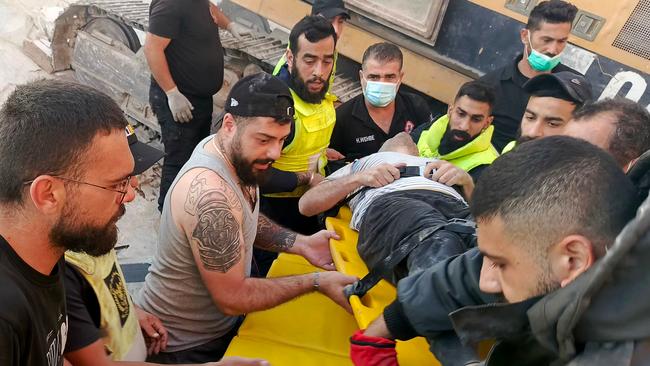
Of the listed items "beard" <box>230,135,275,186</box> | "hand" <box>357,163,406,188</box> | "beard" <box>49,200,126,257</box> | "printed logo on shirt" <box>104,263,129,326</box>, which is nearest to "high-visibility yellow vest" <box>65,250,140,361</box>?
"printed logo on shirt" <box>104,263,129,326</box>

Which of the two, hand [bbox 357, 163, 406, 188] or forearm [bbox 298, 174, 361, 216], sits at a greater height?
hand [bbox 357, 163, 406, 188]

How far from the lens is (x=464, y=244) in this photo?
2322mm

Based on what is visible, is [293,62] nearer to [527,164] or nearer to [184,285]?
[184,285]

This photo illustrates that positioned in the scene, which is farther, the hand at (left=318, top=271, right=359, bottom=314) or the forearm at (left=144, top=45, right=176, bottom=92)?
the forearm at (left=144, top=45, right=176, bottom=92)

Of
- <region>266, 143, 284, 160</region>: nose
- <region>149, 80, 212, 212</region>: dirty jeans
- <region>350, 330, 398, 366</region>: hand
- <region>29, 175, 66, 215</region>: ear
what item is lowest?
<region>149, 80, 212, 212</region>: dirty jeans

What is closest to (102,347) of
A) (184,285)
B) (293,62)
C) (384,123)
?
(184,285)

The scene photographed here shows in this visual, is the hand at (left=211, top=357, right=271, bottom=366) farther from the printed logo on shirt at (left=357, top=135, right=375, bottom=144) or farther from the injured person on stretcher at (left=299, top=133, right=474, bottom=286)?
the printed logo on shirt at (left=357, top=135, right=375, bottom=144)

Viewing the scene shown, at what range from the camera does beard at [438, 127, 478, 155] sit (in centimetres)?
364

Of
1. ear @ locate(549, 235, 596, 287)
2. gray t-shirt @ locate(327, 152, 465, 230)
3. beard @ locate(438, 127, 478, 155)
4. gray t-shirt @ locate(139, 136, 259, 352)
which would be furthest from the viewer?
beard @ locate(438, 127, 478, 155)

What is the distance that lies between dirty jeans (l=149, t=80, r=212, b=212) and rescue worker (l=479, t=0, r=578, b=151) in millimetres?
2598

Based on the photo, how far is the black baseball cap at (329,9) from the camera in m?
4.71

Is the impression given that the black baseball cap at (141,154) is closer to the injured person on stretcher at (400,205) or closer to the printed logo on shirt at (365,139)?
→ the injured person on stretcher at (400,205)

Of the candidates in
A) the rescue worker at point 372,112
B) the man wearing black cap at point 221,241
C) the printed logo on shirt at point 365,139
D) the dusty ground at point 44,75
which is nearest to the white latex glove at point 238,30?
the dusty ground at point 44,75

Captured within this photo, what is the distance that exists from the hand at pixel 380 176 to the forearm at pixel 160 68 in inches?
83.0
